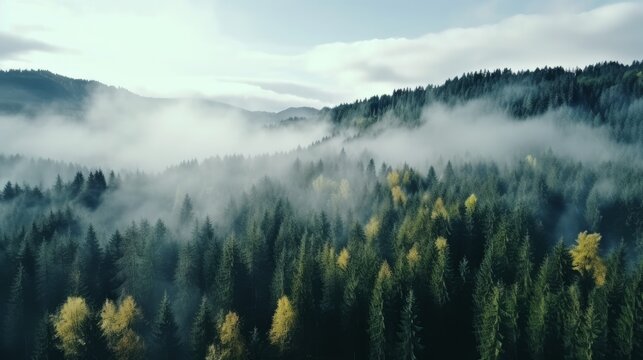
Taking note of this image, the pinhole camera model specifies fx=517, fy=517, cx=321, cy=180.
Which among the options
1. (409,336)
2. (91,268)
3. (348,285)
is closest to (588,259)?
(409,336)

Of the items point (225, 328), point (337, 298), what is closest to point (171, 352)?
point (225, 328)

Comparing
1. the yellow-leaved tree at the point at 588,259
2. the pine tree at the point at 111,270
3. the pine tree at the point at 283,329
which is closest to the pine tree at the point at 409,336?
the pine tree at the point at 283,329

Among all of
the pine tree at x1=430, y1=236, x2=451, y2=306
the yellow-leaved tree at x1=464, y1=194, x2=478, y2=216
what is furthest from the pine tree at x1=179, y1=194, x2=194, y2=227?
the pine tree at x1=430, y1=236, x2=451, y2=306

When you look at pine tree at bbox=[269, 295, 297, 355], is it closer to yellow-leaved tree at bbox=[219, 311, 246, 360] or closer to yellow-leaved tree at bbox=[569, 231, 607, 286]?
yellow-leaved tree at bbox=[219, 311, 246, 360]

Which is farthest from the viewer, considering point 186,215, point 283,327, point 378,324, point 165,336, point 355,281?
point 186,215

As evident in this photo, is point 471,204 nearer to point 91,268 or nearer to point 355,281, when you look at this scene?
point 355,281

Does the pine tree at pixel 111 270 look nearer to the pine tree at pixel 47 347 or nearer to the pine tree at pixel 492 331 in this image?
the pine tree at pixel 47 347
